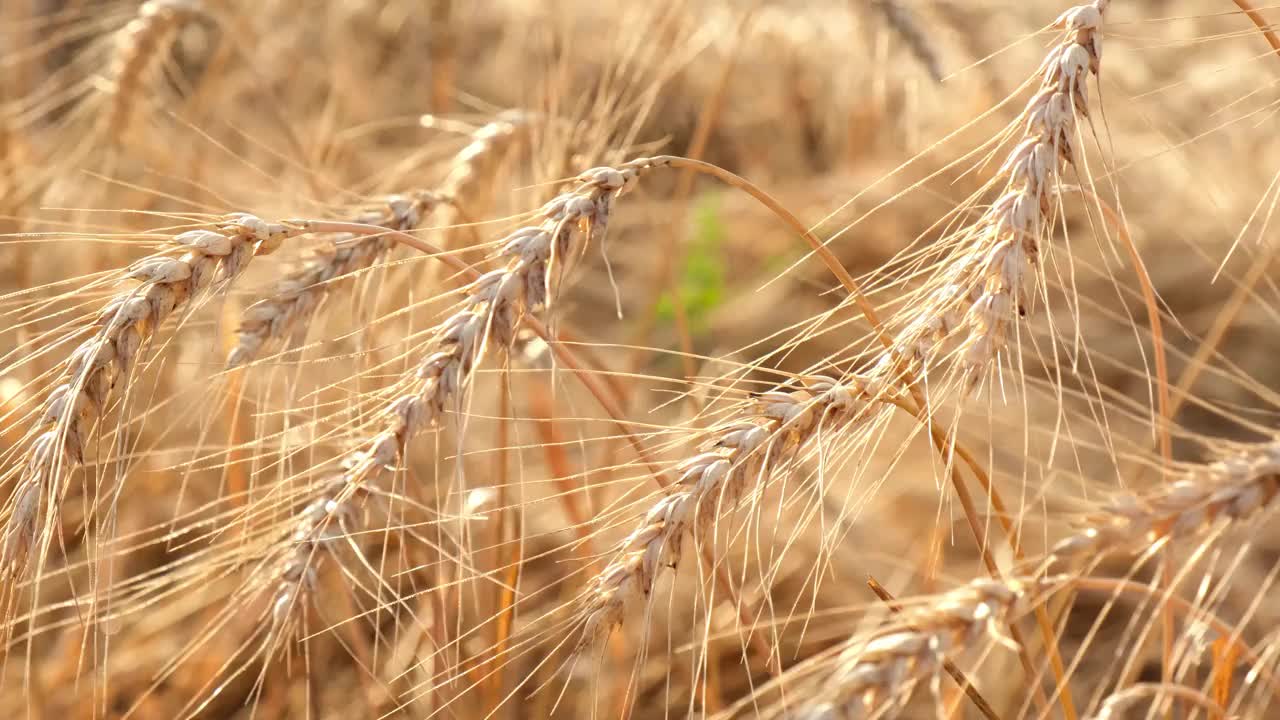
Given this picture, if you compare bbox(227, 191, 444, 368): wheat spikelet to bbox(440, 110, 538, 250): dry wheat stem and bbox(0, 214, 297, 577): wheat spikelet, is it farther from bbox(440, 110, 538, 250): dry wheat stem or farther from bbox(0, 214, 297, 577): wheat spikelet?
bbox(440, 110, 538, 250): dry wheat stem

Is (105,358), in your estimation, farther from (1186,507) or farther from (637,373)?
(1186,507)

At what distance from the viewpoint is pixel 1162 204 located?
2.29m

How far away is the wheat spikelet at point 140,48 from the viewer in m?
1.63

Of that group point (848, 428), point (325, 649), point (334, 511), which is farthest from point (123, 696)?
point (848, 428)

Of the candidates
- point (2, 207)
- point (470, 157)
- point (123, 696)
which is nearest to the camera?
point (470, 157)

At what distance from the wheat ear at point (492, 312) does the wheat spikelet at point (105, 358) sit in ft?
0.53

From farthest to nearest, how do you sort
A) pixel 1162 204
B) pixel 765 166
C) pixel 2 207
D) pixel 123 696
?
pixel 765 166 < pixel 1162 204 < pixel 123 696 < pixel 2 207

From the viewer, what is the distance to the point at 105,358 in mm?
760

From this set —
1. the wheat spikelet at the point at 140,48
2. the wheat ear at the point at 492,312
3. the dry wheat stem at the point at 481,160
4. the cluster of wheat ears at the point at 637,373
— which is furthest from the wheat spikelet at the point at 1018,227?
the wheat spikelet at the point at 140,48

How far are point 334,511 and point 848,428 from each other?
38 centimetres

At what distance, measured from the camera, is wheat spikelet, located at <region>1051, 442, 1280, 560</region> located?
663 mm

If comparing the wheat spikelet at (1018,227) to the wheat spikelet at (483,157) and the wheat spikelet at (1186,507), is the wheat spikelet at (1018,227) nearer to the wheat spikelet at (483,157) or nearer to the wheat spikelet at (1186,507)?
the wheat spikelet at (1186,507)

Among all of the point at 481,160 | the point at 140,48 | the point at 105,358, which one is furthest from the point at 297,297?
the point at 140,48

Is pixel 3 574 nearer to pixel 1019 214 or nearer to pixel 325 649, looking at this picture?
pixel 1019 214
